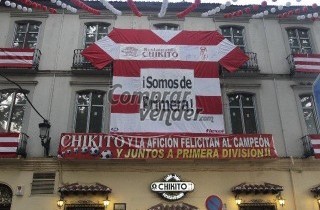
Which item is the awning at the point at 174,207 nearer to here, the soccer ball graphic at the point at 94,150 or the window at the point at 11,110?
the soccer ball graphic at the point at 94,150

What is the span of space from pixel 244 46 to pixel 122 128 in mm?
7697

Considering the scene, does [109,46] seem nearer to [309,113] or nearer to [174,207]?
[174,207]

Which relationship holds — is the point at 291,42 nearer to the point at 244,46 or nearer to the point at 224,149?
the point at 244,46

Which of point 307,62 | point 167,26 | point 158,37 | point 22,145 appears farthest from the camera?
point 167,26

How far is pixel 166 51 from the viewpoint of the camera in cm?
1717

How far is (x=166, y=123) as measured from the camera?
15.8m

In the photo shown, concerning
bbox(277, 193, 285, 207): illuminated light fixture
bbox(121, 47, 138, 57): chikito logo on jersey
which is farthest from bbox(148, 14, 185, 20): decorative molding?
bbox(277, 193, 285, 207): illuminated light fixture

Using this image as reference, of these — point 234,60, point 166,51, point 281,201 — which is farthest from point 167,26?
point 281,201

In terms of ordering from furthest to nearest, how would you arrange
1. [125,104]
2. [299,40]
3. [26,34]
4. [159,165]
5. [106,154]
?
[299,40]
[26,34]
[125,104]
[159,165]
[106,154]

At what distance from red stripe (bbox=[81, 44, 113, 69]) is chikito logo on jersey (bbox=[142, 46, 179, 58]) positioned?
5.46ft

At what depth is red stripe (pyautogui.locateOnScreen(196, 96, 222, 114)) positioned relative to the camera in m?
15.9

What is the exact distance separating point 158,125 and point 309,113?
7.06m

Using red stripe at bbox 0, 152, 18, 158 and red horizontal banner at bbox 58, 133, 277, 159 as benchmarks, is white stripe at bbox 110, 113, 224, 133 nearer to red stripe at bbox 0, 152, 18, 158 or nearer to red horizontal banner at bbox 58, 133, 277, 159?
red horizontal banner at bbox 58, 133, 277, 159

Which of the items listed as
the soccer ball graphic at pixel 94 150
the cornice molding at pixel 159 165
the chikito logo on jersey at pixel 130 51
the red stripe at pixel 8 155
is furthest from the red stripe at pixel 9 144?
the chikito logo on jersey at pixel 130 51
